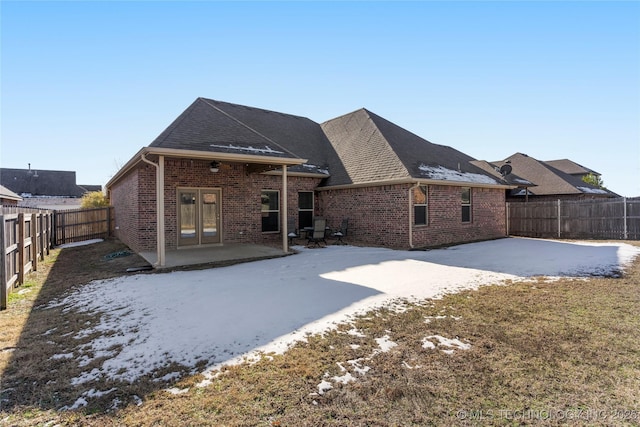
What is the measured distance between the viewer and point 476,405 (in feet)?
8.81

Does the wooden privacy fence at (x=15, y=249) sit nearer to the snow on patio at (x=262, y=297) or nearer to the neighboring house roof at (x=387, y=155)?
the snow on patio at (x=262, y=297)

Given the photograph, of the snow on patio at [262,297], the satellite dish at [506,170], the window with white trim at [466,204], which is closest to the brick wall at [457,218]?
the window with white trim at [466,204]

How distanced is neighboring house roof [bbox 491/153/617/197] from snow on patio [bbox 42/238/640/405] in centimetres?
1294

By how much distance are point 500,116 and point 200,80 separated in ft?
45.9

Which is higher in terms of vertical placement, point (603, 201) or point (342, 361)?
point (603, 201)

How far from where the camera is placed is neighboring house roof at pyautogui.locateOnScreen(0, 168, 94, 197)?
38.1 meters

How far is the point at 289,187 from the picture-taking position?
1422 centimetres

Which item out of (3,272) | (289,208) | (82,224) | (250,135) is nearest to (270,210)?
(289,208)

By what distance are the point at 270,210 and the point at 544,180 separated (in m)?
20.5

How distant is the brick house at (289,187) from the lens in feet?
34.6

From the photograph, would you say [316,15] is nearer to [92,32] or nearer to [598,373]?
[92,32]

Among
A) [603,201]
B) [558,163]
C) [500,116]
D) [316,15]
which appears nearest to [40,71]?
[316,15]

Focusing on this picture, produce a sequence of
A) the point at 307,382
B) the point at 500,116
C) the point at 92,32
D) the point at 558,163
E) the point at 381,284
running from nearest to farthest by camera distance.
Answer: the point at 307,382 < the point at 381,284 < the point at 92,32 < the point at 500,116 < the point at 558,163

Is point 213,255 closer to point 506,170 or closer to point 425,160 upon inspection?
point 425,160
